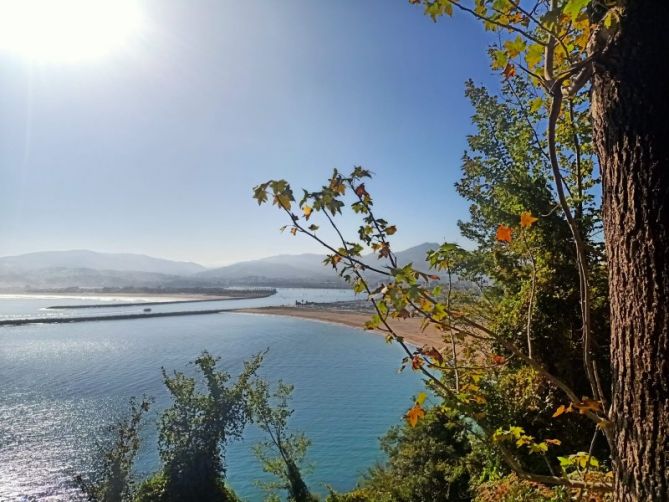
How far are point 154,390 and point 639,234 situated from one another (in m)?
23.4

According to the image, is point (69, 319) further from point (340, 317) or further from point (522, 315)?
point (522, 315)

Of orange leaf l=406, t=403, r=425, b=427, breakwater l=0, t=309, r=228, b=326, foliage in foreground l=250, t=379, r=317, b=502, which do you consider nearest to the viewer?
orange leaf l=406, t=403, r=425, b=427

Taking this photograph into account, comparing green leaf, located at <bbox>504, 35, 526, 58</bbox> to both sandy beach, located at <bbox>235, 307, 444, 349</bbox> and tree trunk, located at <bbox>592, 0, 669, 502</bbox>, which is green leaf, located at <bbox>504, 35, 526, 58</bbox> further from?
sandy beach, located at <bbox>235, 307, 444, 349</bbox>

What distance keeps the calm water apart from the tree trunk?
12.2 m

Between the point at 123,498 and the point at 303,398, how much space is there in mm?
10720

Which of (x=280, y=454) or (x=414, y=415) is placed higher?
(x=414, y=415)

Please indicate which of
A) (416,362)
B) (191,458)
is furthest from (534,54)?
(191,458)

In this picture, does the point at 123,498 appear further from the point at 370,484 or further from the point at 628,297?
the point at 628,297

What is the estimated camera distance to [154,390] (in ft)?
69.9

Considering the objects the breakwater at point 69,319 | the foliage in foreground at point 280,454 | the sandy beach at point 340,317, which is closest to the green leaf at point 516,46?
the foliage in foreground at point 280,454

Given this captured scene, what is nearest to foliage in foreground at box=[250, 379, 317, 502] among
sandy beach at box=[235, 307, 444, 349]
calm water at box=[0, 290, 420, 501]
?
calm water at box=[0, 290, 420, 501]

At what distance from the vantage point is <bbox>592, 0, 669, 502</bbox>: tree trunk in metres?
1.24

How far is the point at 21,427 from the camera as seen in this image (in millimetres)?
16062

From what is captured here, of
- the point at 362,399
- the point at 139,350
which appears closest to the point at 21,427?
the point at 362,399
